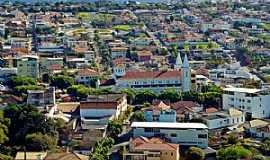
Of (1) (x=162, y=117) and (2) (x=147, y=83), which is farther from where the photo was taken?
(2) (x=147, y=83)

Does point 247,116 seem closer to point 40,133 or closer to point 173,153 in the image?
point 173,153

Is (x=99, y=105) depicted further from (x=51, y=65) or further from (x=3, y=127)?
(x=51, y=65)

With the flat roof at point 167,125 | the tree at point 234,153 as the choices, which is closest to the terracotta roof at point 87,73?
the flat roof at point 167,125

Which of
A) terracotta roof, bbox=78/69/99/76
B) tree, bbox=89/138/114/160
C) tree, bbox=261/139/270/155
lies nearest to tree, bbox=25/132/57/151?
tree, bbox=89/138/114/160

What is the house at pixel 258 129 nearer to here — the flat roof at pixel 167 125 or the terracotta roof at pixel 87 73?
the flat roof at pixel 167 125

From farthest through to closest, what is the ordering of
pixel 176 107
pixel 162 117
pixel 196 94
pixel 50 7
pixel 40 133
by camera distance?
pixel 50 7 < pixel 196 94 < pixel 176 107 < pixel 162 117 < pixel 40 133

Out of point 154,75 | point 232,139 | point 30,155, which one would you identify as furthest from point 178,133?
point 154,75

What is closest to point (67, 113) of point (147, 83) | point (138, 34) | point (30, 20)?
point (147, 83)

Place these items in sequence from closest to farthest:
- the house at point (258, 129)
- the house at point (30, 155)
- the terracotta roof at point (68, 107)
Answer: the house at point (30, 155), the house at point (258, 129), the terracotta roof at point (68, 107)
